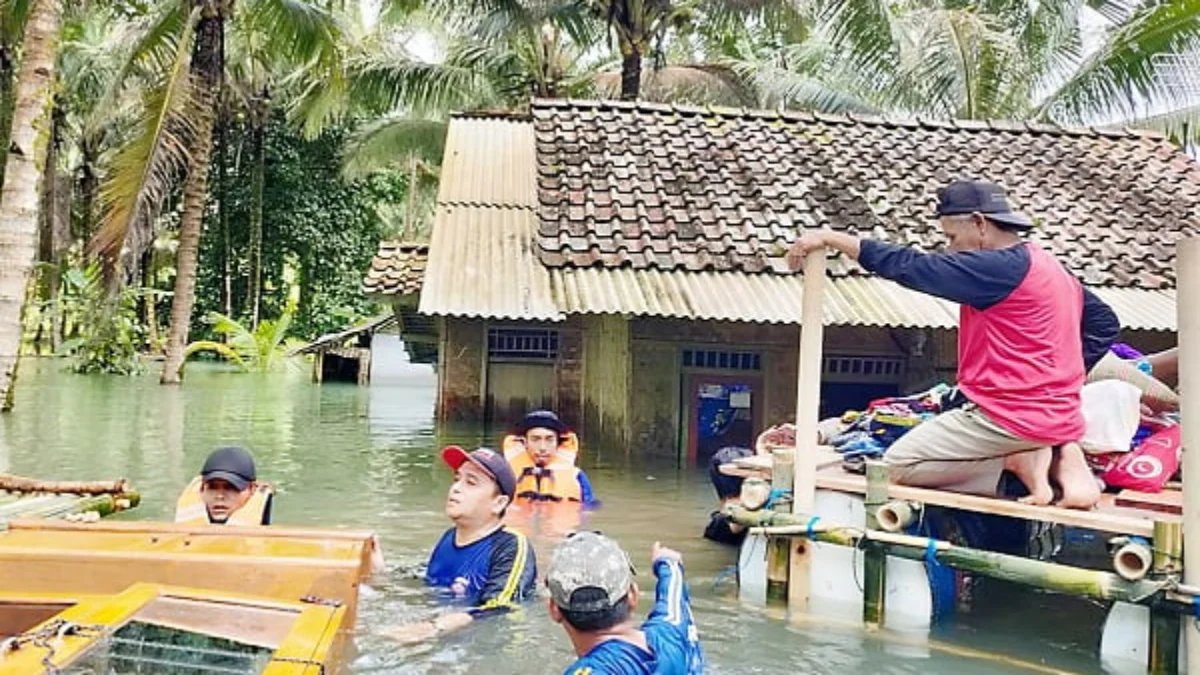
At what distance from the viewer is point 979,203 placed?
562cm

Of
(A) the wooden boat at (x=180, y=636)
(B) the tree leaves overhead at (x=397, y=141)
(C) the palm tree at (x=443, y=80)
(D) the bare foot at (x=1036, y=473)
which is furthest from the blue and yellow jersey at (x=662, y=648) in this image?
(B) the tree leaves overhead at (x=397, y=141)

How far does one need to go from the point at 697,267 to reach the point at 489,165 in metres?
4.01

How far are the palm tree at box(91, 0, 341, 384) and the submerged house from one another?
3762mm

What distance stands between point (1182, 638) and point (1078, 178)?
34.2 ft

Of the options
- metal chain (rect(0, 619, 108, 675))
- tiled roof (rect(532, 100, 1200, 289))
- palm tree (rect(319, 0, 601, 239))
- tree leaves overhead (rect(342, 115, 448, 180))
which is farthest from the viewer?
tree leaves overhead (rect(342, 115, 448, 180))

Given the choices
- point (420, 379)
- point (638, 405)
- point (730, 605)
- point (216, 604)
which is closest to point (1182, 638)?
point (730, 605)

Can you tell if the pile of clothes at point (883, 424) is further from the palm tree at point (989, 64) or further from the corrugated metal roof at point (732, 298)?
the palm tree at point (989, 64)

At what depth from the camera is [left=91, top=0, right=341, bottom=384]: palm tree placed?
14.6 m

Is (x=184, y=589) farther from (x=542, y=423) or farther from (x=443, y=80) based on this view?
(x=443, y=80)

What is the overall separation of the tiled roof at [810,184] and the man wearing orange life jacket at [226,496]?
17.7ft

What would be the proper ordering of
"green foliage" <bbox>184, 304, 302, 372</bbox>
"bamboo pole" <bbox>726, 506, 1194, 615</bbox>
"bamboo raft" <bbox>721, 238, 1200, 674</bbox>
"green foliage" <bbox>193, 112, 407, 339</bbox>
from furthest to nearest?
"green foliage" <bbox>193, 112, 407, 339</bbox> < "green foliage" <bbox>184, 304, 302, 372</bbox> < "bamboo pole" <bbox>726, 506, 1194, 615</bbox> < "bamboo raft" <bbox>721, 238, 1200, 674</bbox>

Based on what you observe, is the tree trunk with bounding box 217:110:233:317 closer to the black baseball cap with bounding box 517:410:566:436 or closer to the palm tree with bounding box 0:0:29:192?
the palm tree with bounding box 0:0:29:192

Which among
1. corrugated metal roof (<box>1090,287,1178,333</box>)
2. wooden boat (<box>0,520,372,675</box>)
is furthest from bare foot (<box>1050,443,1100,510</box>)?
corrugated metal roof (<box>1090,287,1178,333</box>)

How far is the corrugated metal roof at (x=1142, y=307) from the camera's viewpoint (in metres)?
10.7
